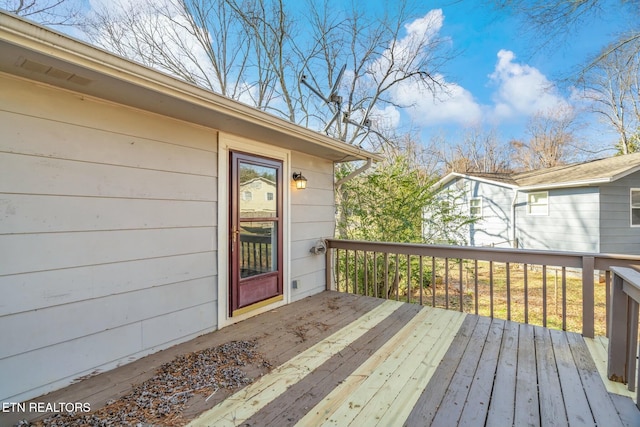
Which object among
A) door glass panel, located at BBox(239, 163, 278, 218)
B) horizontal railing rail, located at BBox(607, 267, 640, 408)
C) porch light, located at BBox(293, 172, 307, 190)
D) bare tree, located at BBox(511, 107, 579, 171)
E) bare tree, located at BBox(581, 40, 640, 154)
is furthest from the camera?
bare tree, located at BBox(511, 107, 579, 171)

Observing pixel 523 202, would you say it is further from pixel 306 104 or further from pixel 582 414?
pixel 582 414

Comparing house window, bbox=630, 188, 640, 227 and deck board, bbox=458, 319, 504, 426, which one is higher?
house window, bbox=630, 188, 640, 227

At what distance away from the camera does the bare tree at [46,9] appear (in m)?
4.58

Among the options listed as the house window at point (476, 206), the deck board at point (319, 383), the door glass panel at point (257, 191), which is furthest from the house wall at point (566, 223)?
the door glass panel at point (257, 191)

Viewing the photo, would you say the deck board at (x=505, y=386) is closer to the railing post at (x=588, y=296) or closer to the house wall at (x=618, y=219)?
the railing post at (x=588, y=296)

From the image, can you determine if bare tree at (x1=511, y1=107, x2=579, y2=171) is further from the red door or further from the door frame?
the door frame

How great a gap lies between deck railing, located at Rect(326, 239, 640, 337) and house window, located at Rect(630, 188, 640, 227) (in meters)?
1.87

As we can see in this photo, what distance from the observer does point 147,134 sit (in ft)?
8.11

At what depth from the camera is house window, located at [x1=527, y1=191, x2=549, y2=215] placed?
323 inches

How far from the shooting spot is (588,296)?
2.75 meters

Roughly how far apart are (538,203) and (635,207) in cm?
199

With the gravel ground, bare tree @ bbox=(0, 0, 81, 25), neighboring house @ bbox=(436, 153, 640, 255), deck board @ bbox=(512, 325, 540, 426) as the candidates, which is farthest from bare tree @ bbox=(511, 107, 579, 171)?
bare tree @ bbox=(0, 0, 81, 25)

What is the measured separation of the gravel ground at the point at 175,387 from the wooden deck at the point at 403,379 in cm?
9

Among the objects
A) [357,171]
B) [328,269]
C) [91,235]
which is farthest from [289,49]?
[91,235]
